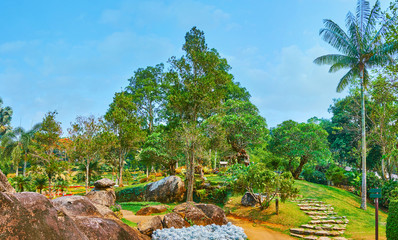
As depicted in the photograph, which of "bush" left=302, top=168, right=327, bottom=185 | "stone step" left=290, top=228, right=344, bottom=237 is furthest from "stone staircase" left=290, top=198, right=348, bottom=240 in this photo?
"bush" left=302, top=168, right=327, bottom=185

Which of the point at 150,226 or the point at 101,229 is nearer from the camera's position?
the point at 101,229

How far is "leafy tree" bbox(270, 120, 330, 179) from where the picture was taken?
842 inches

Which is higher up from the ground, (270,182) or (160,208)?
(270,182)

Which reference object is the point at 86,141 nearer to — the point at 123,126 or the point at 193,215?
the point at 123,126

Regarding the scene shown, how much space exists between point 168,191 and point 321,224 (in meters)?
10.8

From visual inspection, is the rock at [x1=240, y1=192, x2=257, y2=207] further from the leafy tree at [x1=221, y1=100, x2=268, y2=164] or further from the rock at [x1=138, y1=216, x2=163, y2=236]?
the rock at [x1=138, y1=216, x2=163, y2=236]

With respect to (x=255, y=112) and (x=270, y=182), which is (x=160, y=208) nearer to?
(x=270, y=182)

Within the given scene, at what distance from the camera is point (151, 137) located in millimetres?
25609

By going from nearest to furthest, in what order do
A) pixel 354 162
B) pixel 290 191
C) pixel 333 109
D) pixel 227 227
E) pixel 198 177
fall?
1. pixel 227 227
2. pixel 290 191
3. pixel 198 177
4. pixel 354 162
5. pixel 333 109

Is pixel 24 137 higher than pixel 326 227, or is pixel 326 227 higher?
pixel 24 137

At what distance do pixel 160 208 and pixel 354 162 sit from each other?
2687cm

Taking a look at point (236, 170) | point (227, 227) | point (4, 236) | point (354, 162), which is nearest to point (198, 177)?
point (236, 170)

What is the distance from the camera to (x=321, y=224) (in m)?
12.0

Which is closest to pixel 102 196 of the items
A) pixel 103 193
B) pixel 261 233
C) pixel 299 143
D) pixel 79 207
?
pixel 103 193
